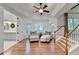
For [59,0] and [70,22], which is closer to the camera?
[59,0]

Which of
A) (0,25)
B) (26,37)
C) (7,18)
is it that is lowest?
(26,37)

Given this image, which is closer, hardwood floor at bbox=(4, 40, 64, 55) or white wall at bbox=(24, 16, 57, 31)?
hardwood floor at bbox=(4, 40, 64, 55)

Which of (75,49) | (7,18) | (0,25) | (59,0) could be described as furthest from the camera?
(7,18)

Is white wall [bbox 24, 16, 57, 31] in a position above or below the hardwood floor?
above

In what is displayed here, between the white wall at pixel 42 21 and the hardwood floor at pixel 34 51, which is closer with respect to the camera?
the hardwood floor at pixel 34 51

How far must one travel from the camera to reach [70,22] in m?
10.1

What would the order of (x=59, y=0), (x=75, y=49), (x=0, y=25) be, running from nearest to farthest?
(x=59, y=0), (x=75, y=49), (x=0, y=25)

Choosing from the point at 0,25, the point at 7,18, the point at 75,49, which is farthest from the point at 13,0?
the point at 7,18

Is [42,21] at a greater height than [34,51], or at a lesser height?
greater

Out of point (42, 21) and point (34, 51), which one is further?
point (42, 21)

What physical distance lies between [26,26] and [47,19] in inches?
92.3

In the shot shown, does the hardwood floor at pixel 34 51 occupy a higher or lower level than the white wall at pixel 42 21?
lower

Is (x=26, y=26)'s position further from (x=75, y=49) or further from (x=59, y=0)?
(x=59, y=0)
